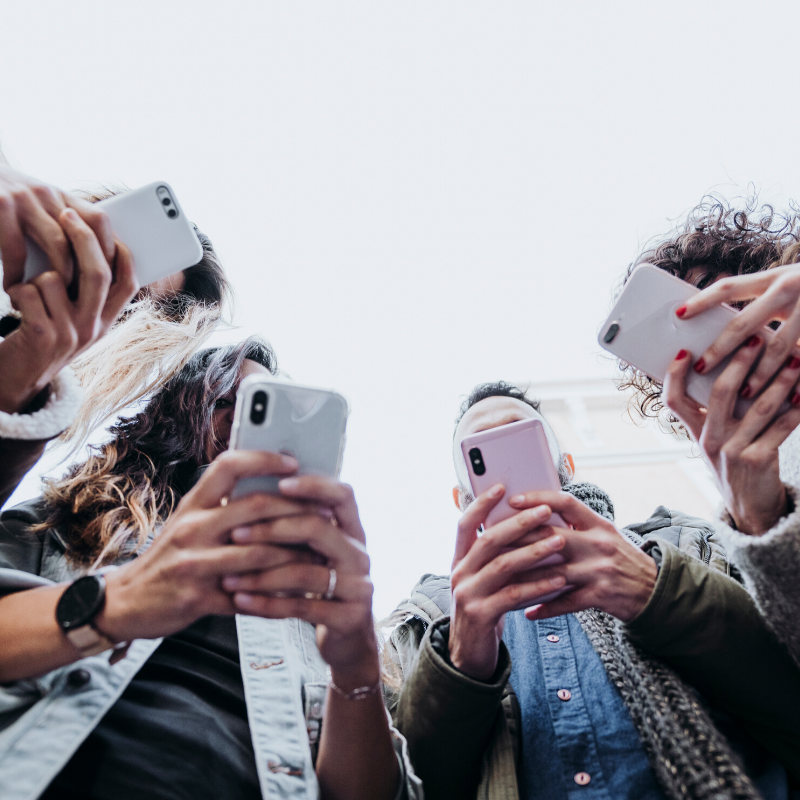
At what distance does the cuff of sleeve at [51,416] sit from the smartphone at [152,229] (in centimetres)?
20

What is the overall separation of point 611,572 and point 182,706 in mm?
682

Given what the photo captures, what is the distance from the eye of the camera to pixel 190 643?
2.88 feet

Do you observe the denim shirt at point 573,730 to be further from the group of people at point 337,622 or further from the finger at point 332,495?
the finger at point 332,495

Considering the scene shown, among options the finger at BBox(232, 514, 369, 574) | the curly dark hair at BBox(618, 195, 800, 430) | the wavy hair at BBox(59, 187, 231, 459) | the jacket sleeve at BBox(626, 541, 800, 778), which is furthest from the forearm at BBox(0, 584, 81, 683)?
the curly dark hair at BBox(618, 195, 800, 430)

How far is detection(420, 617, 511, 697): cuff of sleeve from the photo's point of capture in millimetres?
852

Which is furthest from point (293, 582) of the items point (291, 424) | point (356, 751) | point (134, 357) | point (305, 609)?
point (134, 357)

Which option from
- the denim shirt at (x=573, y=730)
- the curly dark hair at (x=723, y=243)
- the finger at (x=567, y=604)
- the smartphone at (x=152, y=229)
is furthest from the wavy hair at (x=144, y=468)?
the curly dark hair at (x=723, y=243)

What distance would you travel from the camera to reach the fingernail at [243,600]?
55 cm

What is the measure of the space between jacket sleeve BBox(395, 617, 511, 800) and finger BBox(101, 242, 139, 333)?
0.75 metres

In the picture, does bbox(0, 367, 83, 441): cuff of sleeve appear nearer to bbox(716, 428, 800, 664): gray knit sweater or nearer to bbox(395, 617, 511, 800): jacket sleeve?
bbox(395, 617, 511, 800): jacket sleeve

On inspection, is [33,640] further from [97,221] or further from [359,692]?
[97,221]

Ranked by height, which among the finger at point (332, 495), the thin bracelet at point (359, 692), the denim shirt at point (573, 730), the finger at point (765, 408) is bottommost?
the denim shirt at point (573, 730)

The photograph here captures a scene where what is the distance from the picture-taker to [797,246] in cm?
133

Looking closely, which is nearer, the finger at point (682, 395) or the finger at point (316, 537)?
the finger at point (316, 537)
